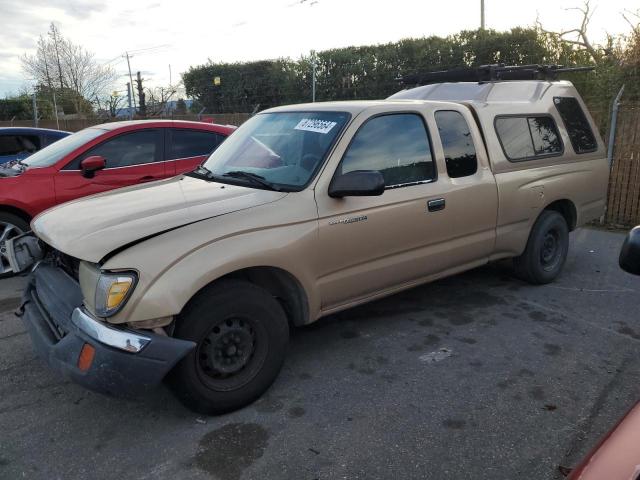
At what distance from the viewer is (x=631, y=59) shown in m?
8.77

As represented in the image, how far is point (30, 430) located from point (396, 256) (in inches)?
100

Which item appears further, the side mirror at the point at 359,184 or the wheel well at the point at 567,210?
the wheel well at the point at 567,210

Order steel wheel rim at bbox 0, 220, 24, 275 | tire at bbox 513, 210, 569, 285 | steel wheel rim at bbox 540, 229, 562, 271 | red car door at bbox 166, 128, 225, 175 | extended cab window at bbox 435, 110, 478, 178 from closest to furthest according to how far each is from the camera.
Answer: extended cab window at bbox 435, 110, 478, 178 < tire at bbox 513, 210, 569, 285 < steel wheel rim at bbox 540, 229, 562, 271 < steel wheel rim at bbox 0, 220, 24, 275 < red car door at bbox 166, 128, 225, 175

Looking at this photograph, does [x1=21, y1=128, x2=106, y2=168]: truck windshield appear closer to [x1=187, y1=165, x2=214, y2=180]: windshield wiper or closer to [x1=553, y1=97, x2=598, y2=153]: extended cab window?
[x1=187, y1=165, x2=214, y2=180]: windshield wiper

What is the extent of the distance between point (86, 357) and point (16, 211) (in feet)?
12.5

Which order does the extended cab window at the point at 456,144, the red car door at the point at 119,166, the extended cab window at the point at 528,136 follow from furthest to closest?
the red car door at the point at 119,166, the extended cab window at the point at 528,136, the extended cab window at the point at 456,144

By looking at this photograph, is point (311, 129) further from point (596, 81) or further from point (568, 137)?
point (596, 81)

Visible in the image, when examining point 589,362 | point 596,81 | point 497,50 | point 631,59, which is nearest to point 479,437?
point 589,362

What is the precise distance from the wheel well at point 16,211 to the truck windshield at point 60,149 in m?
0.53

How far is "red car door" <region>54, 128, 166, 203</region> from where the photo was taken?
5.88 metres

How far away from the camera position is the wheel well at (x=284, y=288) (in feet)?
11.0

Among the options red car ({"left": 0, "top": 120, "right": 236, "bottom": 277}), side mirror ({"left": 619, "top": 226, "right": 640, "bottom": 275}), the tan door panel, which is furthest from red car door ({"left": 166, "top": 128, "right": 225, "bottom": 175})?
side mirror ({"left": 619, "top": 226, "right": 640, "bottom": 275})

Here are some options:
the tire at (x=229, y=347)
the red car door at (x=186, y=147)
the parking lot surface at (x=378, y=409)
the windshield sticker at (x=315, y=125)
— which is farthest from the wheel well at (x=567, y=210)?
the red car door at (x=186, y=147)

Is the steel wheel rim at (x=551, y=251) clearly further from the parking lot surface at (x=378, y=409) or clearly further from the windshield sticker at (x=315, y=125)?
the windshield sticker at (x=315, y=125)
